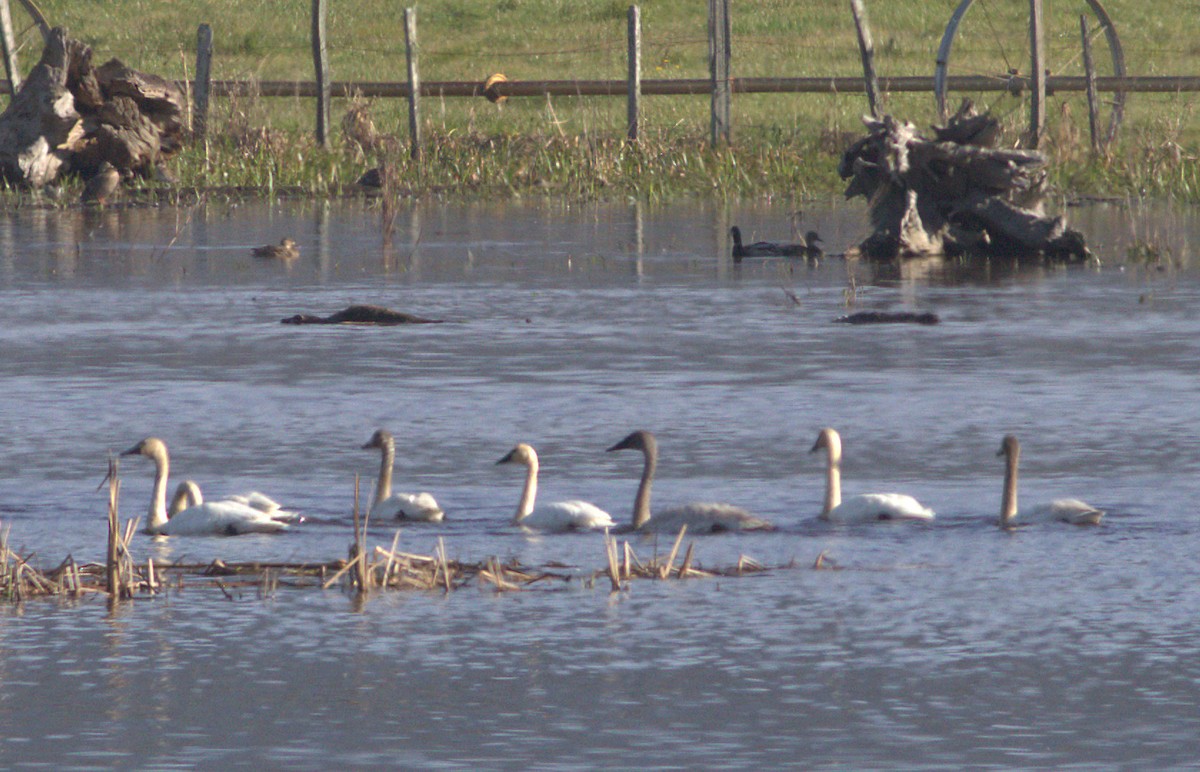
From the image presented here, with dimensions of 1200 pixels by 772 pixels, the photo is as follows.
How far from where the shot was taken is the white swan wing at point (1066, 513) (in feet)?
29.8

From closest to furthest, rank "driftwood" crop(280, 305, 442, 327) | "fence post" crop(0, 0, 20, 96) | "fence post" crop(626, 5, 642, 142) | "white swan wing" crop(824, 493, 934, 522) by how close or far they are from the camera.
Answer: "white swan wing" crop(824, 493, 934, 522), "driftwood" crop(280, 305, 442, 327), "fence post" crop(626, 5, 642, 142), "fence post" crop(0, 0, 20, 96)

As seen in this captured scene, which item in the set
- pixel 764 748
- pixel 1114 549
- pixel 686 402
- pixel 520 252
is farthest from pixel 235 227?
pixel 764 748

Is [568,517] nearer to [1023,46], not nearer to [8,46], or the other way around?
[8,46]

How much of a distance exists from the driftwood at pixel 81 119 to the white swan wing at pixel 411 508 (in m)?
19.1

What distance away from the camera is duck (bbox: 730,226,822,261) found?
20875 millimetres

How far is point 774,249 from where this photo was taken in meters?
21.2

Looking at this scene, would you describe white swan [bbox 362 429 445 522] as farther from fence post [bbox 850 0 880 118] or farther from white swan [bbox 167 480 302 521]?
fence post [bbox 850 0 880 118]

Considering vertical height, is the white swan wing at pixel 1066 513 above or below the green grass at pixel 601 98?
below

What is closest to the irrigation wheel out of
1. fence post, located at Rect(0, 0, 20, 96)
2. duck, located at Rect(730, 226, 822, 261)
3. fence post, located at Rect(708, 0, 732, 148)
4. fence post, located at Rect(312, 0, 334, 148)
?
fence post, located at Rect(708, 0, 732, 148)

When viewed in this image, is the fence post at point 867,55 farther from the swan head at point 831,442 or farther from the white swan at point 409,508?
the white swan at point 409,508

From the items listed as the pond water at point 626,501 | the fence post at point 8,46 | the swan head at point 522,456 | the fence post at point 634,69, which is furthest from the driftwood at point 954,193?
the fence post at point 8,46

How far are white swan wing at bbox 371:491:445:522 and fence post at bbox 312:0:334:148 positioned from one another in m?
21.5

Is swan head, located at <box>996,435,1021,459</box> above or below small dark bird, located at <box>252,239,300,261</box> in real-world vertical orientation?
below

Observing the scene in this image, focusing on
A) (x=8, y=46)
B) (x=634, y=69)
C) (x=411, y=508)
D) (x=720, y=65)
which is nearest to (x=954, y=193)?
(x=720, y=65)
